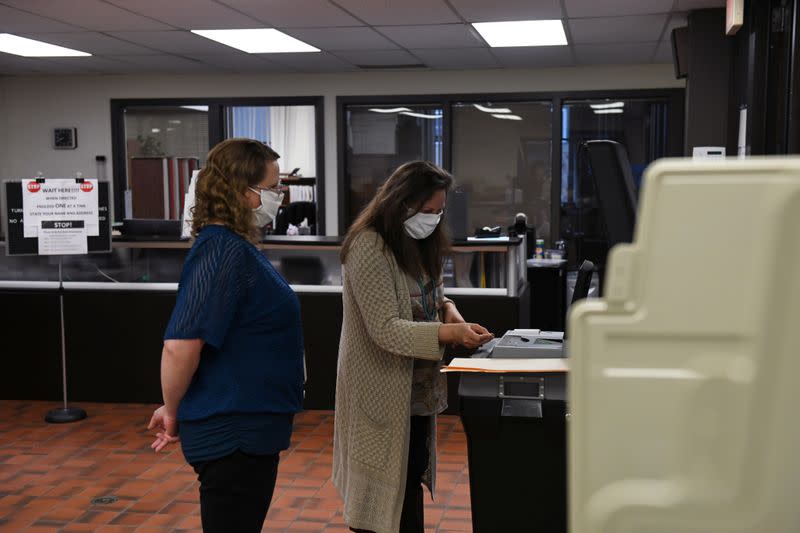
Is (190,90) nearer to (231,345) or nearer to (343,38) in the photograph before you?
(343,38)

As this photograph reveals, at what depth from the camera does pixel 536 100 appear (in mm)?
9242

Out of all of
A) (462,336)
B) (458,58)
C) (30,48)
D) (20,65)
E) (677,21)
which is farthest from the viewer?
(20,65)

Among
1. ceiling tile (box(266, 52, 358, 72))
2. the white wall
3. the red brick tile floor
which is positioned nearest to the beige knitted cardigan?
the red brick tile floor

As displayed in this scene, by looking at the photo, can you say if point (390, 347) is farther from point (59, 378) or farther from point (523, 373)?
point (59, 378)

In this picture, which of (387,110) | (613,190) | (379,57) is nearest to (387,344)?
(613,190)

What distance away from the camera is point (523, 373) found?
200 cm

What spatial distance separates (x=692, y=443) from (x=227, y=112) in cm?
963

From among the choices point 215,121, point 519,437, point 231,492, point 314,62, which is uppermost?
point 314,62

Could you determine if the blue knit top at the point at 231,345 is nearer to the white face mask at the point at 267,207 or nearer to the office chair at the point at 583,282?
the white face mask at the point at 267,207

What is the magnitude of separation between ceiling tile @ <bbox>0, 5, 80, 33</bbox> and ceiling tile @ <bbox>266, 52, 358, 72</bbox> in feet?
6.67

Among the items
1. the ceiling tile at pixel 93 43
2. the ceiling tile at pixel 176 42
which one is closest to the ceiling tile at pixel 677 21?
the ceiling tile at pixel 176 42

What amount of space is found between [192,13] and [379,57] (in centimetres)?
253

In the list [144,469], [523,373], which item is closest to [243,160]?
[523,373]

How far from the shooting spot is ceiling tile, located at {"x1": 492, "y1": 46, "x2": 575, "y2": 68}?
7.87 m
